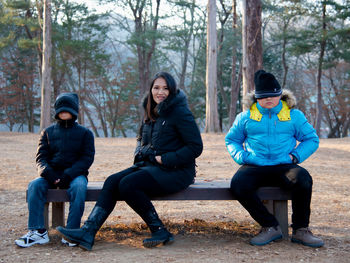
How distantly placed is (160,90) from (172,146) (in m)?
0.54

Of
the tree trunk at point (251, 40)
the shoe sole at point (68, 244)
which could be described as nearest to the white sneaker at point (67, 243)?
the shoe sole at point (68, 244)

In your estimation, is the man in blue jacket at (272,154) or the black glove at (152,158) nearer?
the man in blue jacket at (272,154)

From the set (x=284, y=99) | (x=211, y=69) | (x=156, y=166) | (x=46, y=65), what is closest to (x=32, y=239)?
(x=156, y=166)

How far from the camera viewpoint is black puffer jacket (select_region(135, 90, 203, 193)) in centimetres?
363

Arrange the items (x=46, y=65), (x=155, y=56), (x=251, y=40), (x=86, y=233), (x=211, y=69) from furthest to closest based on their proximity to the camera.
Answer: (x=155, y=56) → (x=46, y=65) → (x=211, y=69) → (x=251, y=40) → (x=86, y=233)

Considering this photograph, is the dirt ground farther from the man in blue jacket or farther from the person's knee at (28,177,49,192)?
the person's knee at (28,177,49,192)

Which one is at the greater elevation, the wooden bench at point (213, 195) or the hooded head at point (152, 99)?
the hooded head at point (152, 99)

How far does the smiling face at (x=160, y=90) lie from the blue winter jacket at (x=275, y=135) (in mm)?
750

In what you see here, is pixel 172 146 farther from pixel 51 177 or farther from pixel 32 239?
pixel 32 239

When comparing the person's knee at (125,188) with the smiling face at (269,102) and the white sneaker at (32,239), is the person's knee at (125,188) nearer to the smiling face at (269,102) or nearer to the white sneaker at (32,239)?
the white sneaker at (32,239)

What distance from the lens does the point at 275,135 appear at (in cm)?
370

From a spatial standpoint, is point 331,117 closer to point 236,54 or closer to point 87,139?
point 236,54

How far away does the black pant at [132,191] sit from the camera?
3525mm

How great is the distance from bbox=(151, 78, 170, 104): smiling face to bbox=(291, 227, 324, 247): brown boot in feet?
5.57
